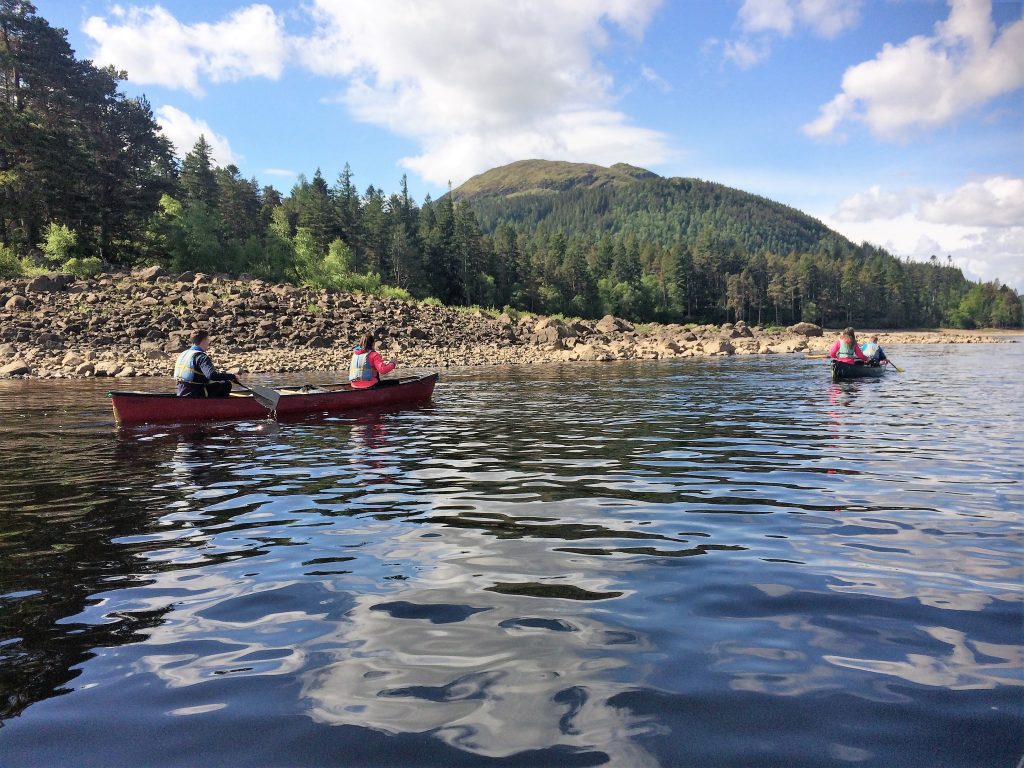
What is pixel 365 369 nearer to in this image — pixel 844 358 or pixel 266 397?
pixel 266 397

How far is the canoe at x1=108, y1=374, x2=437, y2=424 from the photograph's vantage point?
1432 cm

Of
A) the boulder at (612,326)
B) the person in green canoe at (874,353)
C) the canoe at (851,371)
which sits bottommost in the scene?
the canoe at (851,371)

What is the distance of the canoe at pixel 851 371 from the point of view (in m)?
23.7

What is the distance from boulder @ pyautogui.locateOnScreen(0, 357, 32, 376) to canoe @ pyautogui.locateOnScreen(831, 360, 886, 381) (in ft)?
118

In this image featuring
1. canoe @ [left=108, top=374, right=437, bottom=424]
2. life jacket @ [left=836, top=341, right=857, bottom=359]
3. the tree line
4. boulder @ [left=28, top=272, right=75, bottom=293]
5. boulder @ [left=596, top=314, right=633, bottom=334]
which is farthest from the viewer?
boulder @ [left=596, top=314, right=633, bottom=334]

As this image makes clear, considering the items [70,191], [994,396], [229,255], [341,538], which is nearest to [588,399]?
[994,396]

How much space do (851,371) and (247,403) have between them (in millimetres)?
20889

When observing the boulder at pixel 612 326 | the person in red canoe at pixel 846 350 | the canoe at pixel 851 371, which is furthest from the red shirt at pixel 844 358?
the boulder at pixel 612 326

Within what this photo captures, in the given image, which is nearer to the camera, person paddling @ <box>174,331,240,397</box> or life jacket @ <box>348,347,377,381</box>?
person paddling @ <box>174,331,240,397</box>

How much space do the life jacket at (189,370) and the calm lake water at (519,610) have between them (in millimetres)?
4710

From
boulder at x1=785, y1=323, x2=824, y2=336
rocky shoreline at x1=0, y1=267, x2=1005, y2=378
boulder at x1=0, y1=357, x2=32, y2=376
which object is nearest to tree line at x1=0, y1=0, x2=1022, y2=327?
rocky shoreline at x1=0, y1=267, x2=1005, y2=378

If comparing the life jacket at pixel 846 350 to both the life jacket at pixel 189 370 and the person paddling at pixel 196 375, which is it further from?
the life jacket at pixel 189 370

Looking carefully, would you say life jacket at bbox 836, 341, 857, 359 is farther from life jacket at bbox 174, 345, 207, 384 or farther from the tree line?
the tree line

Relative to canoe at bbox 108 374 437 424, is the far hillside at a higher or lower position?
higher
